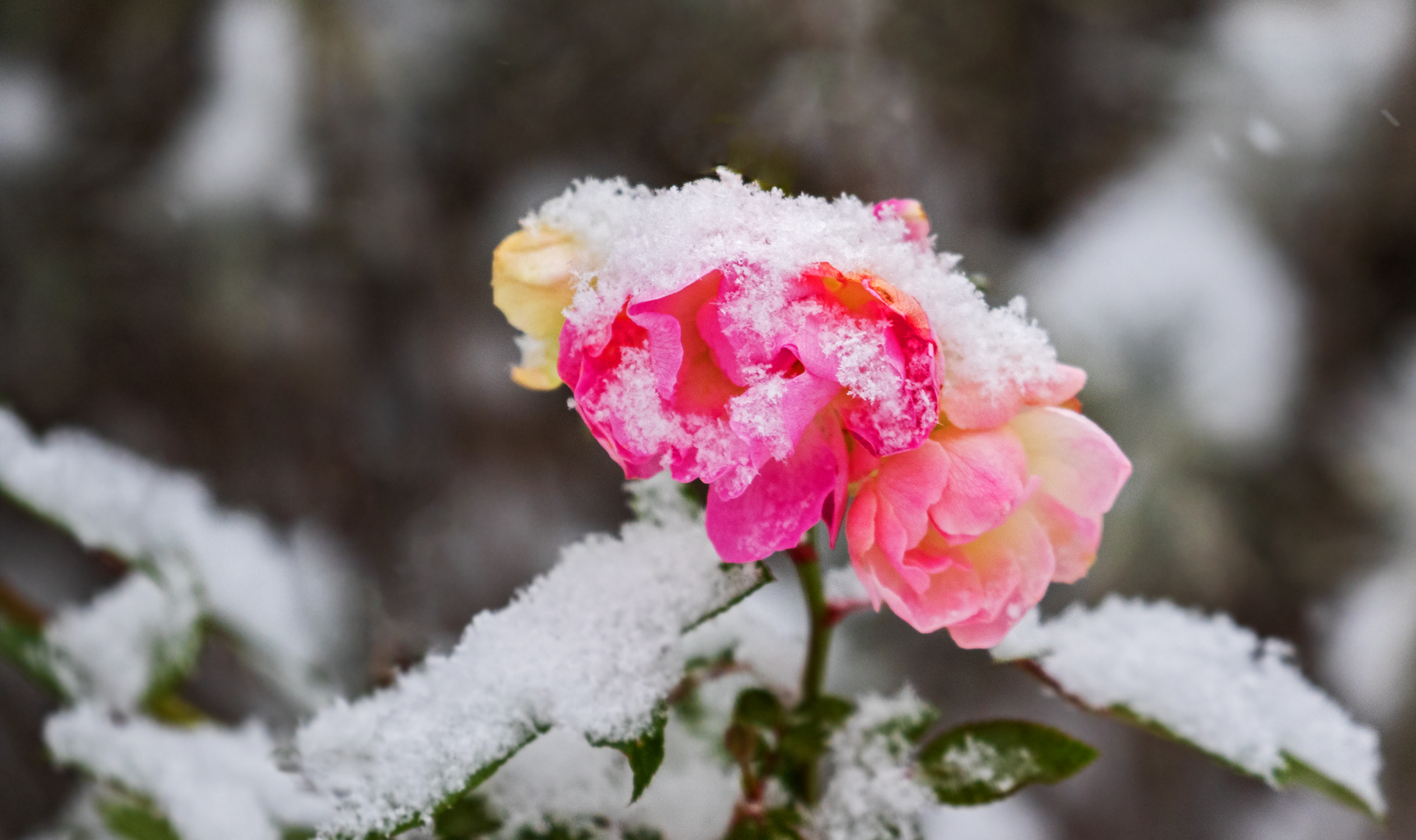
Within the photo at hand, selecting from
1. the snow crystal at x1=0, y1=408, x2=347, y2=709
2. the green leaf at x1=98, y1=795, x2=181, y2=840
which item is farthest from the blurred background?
the green leaf at x1=98, y1=795, x2=181, y2=840

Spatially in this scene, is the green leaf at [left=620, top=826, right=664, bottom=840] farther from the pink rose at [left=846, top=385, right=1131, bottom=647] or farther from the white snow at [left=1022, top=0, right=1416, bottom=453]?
the white snow at [left=1022, top=0, right=1416, bottom=453]

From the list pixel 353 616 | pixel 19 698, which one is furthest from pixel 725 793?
pixel 19 698

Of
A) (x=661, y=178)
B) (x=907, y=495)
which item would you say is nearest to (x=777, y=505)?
(x=907, y=495)

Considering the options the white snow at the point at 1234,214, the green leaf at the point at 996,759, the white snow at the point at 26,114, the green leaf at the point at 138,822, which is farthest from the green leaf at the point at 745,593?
the white snow at the point at 26,114

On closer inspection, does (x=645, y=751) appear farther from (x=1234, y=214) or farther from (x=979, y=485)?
(x=1234, y=214)

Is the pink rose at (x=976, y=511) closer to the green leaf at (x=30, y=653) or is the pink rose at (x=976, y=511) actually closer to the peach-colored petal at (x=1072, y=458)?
the peach-colored petal at (x=1072, y=458)

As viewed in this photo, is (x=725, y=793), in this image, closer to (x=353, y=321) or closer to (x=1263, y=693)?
(x=1263, y=693)

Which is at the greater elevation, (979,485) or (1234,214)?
(1234,214)
